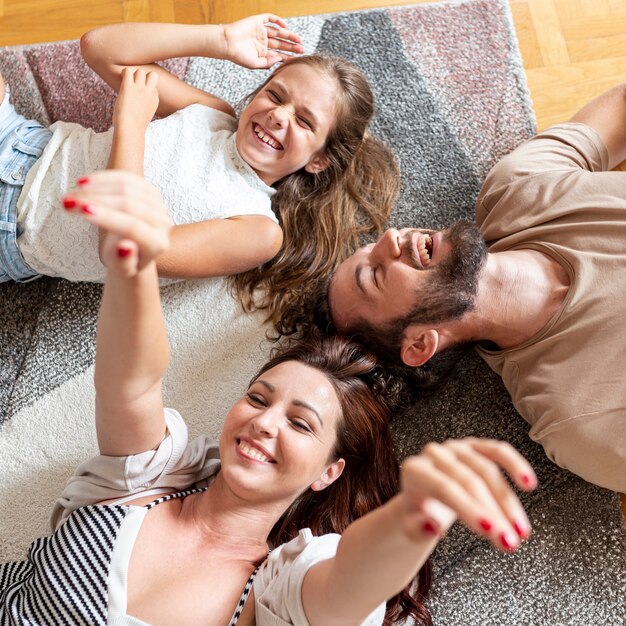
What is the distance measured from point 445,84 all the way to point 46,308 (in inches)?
42.9

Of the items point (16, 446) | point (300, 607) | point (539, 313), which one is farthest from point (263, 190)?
point (300, 607)

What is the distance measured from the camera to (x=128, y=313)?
0.87m

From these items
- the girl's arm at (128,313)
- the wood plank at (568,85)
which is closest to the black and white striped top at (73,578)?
the girl's arm at (128,313)

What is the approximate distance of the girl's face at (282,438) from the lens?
1.14m

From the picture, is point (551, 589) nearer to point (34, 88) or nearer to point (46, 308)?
point (46, 308)

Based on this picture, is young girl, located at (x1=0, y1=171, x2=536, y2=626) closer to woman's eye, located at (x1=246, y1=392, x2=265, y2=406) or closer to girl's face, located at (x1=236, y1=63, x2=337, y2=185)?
woman's eye, located at (x1=246, y1=392, x2=265, y2=406)

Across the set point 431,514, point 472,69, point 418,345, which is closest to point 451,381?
point 418,345

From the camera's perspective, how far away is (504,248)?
147 cm

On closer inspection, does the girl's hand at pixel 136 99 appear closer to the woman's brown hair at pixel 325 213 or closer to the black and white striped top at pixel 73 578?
the woman's brown hair at pixel 325 213

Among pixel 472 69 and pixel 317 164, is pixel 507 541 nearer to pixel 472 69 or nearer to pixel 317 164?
pixel 317 164

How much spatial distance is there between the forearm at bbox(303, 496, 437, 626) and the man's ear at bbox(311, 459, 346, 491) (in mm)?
271

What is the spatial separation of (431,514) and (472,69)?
1.32 meters

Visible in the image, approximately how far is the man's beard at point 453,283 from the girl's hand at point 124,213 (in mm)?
659

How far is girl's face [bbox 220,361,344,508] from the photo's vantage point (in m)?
1.14
